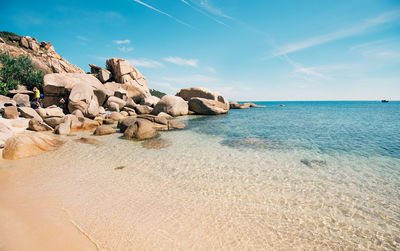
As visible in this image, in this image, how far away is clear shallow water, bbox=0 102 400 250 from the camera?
3238mm

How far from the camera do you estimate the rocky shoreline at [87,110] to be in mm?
8766

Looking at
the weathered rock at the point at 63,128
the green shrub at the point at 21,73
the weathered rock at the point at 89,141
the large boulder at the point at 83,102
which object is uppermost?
the green shrub at the point at 21,73

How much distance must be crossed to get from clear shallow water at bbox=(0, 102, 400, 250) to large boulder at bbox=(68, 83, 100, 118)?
10170 mm

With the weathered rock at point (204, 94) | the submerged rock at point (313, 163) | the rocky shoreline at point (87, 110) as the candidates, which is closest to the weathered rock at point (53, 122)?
the rocky shoreline at point (87, 110)

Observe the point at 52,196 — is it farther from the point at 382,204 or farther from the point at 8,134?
the point at 382,204

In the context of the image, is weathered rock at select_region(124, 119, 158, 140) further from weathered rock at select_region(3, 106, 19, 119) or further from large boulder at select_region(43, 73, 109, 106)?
large boulder at select_region(43, 73, 109, 106)

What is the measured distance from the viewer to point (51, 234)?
3.19 metres

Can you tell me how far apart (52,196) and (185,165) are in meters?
3.89

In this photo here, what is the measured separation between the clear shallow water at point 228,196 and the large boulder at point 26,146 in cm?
57

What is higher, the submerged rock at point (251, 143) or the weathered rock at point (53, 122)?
the weathered rock at point (53, 122)

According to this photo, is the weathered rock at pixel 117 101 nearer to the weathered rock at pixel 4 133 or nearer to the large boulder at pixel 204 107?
the large boulder at pixel 204 107

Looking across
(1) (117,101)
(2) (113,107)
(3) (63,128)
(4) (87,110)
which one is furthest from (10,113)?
(1) (117,101)

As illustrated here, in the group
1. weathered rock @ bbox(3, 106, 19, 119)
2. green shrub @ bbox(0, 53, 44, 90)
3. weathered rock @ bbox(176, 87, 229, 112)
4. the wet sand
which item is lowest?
the wet sand

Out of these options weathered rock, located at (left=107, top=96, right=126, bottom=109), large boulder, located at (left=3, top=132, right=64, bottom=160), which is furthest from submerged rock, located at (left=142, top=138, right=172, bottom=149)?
weathered rock, located at (left=107, top=96, right=126, bottom=109)
